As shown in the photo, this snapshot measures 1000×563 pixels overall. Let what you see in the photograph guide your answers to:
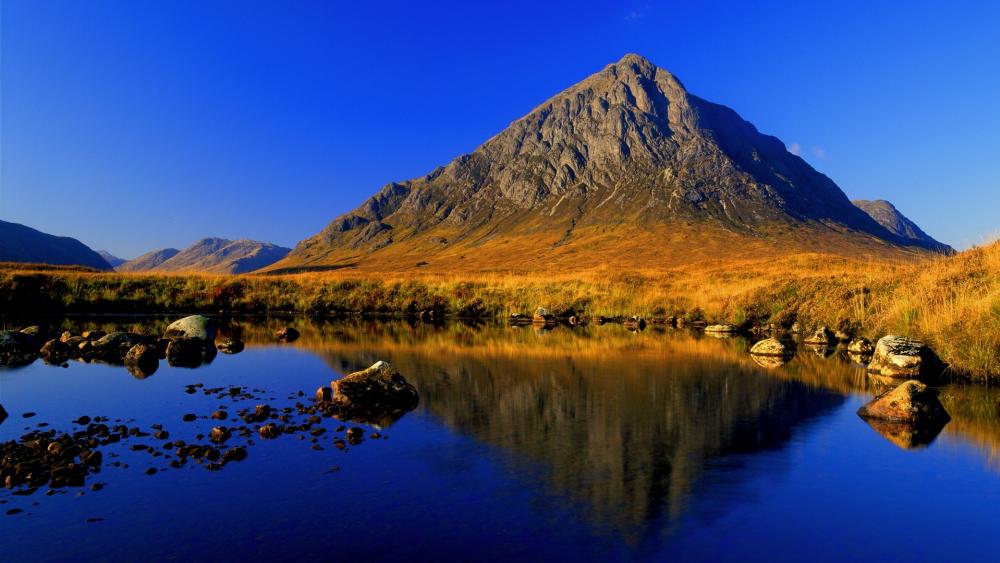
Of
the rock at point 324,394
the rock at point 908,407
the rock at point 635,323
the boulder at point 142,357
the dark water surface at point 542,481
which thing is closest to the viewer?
the dark water surface at point 542,481

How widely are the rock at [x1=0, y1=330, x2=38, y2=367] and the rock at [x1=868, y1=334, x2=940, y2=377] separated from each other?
3507cm

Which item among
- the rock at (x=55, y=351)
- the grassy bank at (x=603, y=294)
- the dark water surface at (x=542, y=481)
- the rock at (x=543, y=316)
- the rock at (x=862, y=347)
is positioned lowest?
the dark water surface at (x=542, y=481)

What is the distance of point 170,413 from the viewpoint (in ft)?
51.9

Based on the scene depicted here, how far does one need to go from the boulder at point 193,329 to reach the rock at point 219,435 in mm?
16942

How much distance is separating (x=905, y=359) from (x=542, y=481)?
734 inches

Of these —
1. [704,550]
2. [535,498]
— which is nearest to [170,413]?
[535,498]

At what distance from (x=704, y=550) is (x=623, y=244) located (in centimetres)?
19198

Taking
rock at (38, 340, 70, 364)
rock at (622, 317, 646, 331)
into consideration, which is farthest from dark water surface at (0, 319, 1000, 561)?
rock at (622, 317, 646, 331)

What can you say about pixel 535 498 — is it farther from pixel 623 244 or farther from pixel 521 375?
pixel 623 244

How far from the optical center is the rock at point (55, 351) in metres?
24.9

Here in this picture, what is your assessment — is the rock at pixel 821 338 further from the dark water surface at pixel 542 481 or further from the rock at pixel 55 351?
the rock at pixel 55 351

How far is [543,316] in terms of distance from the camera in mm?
49031

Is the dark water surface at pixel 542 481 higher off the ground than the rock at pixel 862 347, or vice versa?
the rock at pixel 862 347

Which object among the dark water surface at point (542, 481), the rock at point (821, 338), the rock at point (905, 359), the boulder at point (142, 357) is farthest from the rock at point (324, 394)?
the rock at point (821, 338)
